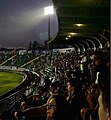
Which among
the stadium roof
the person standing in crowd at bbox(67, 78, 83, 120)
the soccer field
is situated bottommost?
the soccer field

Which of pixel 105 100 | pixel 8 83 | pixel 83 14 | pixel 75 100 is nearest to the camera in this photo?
pixel 105 100

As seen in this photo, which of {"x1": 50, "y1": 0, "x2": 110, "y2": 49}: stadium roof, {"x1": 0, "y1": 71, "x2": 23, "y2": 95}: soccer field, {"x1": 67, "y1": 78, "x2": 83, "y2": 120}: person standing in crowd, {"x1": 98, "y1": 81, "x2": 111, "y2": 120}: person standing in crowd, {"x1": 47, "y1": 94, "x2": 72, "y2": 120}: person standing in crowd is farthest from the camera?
{"x1": 0, "y1": 71, "x2": 23, "y2": 95}: soccer field

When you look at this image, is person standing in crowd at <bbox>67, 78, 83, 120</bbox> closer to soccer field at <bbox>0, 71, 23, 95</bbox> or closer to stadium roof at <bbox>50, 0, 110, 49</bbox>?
Result: stadium roof at <bbox>50, 0, 110, 49</bbox>

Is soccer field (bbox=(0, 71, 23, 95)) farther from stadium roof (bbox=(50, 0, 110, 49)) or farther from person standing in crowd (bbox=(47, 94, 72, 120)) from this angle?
person standing in crowd (bbox=(47, 94, 72, 120))

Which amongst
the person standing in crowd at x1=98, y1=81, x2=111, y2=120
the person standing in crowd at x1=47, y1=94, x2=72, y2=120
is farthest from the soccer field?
the person standing in crowd at x1=98, y1=81, x2=111, y2=120

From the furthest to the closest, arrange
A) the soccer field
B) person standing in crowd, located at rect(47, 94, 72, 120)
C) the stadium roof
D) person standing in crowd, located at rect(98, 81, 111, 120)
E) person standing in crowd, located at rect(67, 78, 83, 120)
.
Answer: the soccer field
the stadium roof
person standing in crowd, located at rect(67, 78, 83, 120)
person standing in crowd, located at rect(47, 94, 72, 120)
person standing in crowd, located at rect(98, 81, 111, 120)

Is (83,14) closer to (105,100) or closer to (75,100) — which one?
(75,100)

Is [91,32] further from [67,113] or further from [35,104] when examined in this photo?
[67,113]

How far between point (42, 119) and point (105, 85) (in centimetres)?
213

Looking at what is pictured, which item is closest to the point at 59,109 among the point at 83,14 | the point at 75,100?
the point at 75,100

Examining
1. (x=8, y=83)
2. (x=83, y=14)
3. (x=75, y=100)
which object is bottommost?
(x=8, y=83)

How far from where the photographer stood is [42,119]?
179 inches

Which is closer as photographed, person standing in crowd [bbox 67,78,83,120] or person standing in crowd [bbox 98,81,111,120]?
person standing in crowd [bbox 98,81,111,120]

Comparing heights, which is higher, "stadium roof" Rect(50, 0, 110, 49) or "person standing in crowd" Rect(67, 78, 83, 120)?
"stadium roof" Rect(50, 0, 110, 49)
